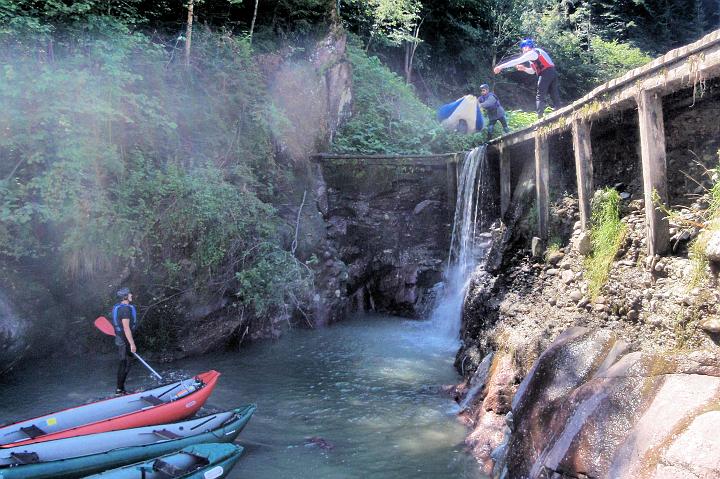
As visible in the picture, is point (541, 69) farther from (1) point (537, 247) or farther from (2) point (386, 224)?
(2) point (386, 224)

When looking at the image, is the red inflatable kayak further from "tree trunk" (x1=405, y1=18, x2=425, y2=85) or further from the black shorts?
"tree trunk" (x1=405, y1=18, x2=425, y2=85)

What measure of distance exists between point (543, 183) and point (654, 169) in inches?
109

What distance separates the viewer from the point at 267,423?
Answer: 6926 mm

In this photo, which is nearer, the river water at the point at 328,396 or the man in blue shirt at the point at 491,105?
the river water at the point at 328,396

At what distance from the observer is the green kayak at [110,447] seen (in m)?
4.96

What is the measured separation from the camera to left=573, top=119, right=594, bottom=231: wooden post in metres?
7.02

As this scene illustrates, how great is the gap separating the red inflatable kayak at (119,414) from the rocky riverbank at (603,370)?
367 centimetres

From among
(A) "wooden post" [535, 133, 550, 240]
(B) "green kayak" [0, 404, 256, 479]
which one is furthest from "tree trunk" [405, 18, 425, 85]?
(B) "green kayak" [0, 404, 256, 479]

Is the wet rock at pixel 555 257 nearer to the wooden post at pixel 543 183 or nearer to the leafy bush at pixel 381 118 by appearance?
the wooden post at pixel 543 183

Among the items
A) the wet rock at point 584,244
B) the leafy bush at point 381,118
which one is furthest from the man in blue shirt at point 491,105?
the wet rock at point 584,244

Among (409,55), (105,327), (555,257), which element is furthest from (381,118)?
(105,327)

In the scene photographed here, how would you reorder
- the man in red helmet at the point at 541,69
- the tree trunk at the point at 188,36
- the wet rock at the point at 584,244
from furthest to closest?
the tree trunk at the point at 188,36 → the man in red helmet at the point at 541,69 → the wet rock at the point at 584,244

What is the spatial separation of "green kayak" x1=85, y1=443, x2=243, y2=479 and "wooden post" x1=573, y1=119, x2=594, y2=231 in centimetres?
536

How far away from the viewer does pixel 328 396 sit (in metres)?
7.80
